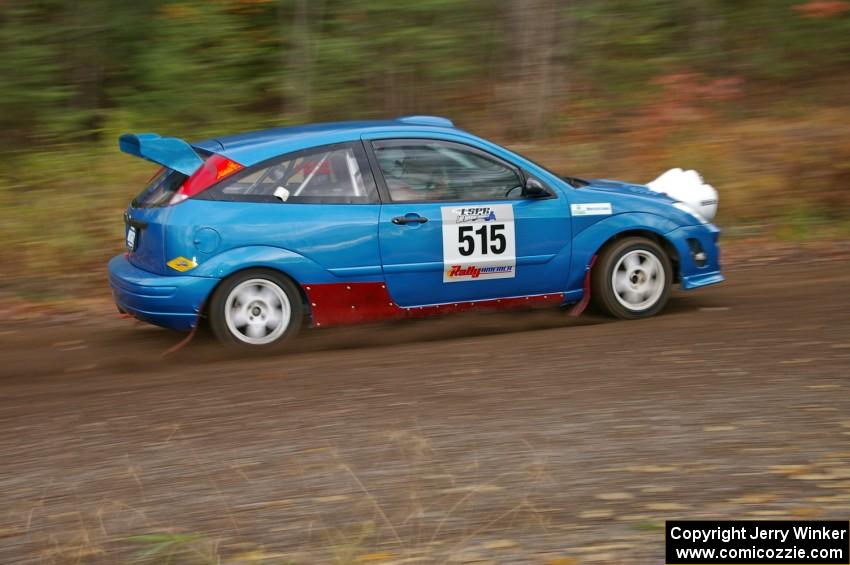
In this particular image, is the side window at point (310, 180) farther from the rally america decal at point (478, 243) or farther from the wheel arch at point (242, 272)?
the rally america decal at point (478, 243)

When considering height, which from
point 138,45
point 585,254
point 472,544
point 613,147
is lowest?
point 472,544

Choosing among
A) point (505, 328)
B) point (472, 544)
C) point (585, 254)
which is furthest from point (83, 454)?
point (585, 254)

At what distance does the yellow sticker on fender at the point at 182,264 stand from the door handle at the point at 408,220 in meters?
1.46

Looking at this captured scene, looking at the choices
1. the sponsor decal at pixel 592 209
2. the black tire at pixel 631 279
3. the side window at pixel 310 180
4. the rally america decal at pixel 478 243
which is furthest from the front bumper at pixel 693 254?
the side window at pixel 310 180

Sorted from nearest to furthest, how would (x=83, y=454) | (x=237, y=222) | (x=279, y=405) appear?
(x=83, y=454)
(x=279, y=405)
(x=237, y=222)

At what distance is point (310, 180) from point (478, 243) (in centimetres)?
132

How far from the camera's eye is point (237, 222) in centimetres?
761

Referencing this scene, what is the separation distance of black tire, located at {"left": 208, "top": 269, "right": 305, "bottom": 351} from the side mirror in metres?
1.88

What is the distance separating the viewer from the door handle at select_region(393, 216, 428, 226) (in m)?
7.91

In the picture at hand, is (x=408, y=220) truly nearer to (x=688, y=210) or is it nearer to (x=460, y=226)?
(x=460, y=226)

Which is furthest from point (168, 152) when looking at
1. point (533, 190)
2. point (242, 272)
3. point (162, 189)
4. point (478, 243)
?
point (533, 190)

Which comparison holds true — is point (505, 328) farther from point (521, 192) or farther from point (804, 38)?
point (804, 38)

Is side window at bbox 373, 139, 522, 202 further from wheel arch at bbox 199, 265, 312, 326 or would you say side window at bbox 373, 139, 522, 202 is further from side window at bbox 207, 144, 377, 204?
wheel arch at bbox 199, 265, 312, 326

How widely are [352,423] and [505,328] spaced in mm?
2615
